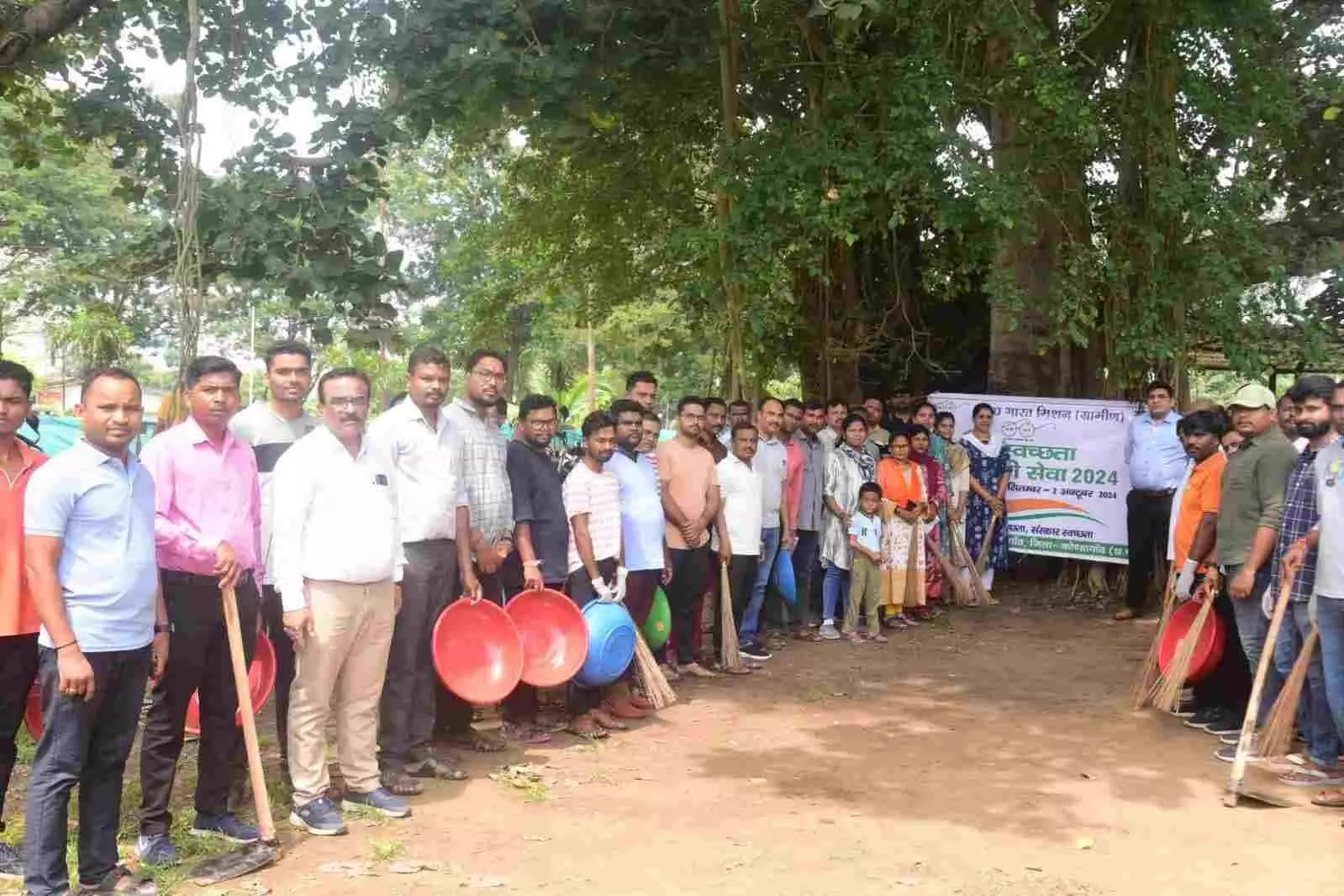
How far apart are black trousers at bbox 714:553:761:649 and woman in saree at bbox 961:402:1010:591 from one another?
3.02m

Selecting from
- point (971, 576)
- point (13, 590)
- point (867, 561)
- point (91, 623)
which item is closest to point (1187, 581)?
point (867, 561)

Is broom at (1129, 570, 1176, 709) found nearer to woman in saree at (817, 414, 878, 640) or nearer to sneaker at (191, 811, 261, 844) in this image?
woman in saree at (817, 414, 878, 640)

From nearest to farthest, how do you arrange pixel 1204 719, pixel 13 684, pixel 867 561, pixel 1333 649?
pixel 13 684, pixel 1333 649, pixel 1204 719, pixel 867 561

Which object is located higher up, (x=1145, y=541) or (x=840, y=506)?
(x=840, y=506)

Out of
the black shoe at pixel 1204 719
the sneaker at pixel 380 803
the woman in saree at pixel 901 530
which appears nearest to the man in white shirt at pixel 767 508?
the woman in saree at pixel 901 530

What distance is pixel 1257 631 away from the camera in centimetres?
550

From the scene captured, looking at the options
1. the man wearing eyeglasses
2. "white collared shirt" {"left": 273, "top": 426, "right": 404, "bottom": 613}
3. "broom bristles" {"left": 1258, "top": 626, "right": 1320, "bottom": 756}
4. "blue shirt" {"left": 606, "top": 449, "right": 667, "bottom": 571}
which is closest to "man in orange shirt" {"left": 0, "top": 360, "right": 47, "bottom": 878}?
"white collared shirt" {"left": 273, "top": 426, "right": 404, "bottom": 613}

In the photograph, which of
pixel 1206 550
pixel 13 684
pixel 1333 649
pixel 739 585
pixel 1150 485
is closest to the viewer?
pixel 13 684

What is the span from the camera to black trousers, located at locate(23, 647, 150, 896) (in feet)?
11.3

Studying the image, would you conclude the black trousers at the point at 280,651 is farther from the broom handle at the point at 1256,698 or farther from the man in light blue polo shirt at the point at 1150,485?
the man in light blue polo shirt at the point at 1150,485

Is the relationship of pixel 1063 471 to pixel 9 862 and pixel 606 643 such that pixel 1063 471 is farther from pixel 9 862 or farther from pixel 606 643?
pixel 9 862

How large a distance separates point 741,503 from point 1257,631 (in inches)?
116

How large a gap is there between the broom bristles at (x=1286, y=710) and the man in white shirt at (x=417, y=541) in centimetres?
358

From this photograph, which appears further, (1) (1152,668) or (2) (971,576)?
(2) (971,576)
